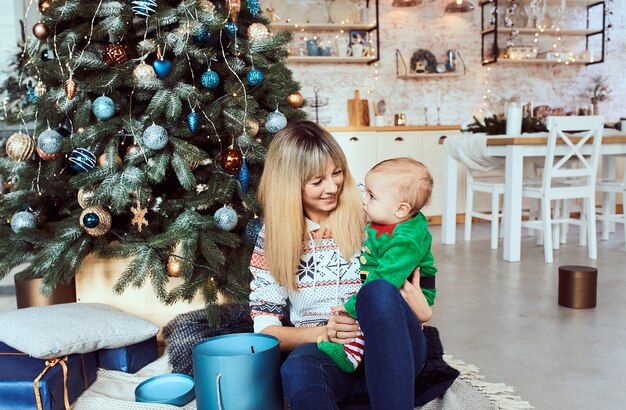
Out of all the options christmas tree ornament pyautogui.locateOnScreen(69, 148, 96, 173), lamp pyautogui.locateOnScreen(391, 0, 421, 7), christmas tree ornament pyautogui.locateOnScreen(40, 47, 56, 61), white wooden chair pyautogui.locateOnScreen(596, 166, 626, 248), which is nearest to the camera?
christmas tree ornament pyautogui.locateOnScreen(69, 148, 96, 173)

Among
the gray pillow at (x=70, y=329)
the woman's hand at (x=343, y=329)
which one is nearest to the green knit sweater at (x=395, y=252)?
the woman's hand at (x=343, y=329)

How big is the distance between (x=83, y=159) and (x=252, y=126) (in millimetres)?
574

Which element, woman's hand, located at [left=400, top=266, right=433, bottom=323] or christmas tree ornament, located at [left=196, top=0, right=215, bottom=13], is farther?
christmas tree ornament, located at [left=196, top=0, right=215, bottom=13]

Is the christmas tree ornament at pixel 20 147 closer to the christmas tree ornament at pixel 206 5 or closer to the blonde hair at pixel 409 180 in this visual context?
the christmas tree ornament at pixel 206 5

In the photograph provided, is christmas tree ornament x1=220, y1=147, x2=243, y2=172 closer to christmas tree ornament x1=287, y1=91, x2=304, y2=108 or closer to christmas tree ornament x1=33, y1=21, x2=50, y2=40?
christmas tree ornament x1=287, y1=91, x2=304, y2=108

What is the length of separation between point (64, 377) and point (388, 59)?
4705mm

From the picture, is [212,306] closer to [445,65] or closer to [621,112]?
[445,65]

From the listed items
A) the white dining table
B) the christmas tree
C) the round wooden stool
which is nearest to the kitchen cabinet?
Answer: the white dining table

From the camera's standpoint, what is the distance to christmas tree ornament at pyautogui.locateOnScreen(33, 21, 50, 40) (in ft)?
6.49

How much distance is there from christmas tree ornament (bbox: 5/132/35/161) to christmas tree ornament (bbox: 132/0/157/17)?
0.58m

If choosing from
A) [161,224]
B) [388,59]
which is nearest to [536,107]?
[388,59]

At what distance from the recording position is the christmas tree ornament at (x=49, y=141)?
191 centimetres

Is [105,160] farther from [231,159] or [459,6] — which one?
[459,6]

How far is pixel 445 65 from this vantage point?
571cm
